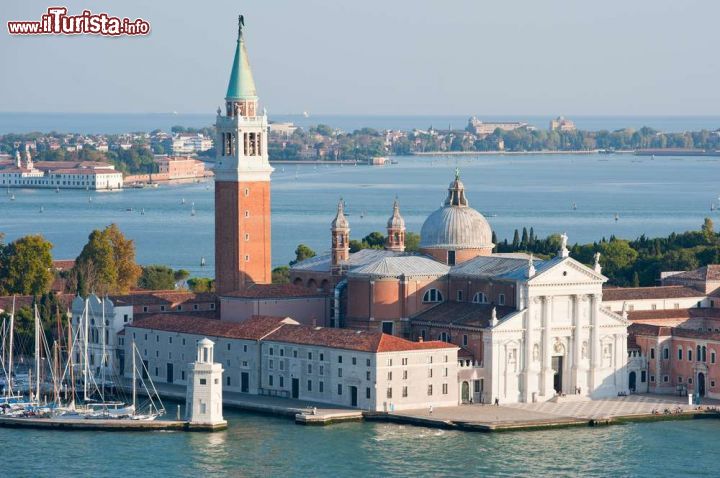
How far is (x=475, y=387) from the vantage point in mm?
42812

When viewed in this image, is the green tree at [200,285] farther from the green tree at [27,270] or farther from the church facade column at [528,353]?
the church facade column at [528,353]

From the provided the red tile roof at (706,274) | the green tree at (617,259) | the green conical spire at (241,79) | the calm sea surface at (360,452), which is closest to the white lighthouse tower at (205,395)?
the calm sea surface at (360,452)

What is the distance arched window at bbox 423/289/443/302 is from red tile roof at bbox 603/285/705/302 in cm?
401

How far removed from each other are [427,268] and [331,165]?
135141 millimetres

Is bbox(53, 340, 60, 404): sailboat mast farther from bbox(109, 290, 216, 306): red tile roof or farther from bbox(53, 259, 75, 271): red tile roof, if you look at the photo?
bbox(53, 259, 75, 271): red tile roof

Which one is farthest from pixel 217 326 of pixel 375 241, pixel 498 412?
pixel 375 241

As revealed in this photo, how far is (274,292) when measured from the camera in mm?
46875

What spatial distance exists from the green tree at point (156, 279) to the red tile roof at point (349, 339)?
17.3 metres

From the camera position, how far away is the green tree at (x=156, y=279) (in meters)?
60.9

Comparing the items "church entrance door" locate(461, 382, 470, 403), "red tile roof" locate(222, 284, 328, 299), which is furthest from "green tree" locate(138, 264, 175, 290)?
"church entrance door" locate(461, 382, 470, 403)

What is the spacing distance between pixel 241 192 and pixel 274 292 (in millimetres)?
3054

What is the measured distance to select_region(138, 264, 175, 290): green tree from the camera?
60.9 meters

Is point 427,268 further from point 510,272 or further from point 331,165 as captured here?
point 331,165

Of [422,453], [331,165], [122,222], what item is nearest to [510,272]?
[422,453]
